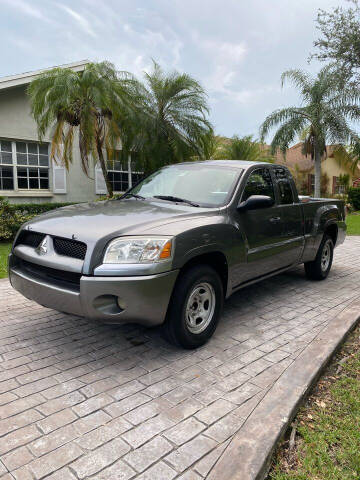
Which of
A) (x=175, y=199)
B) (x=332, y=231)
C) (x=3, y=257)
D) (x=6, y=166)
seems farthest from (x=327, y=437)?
(x=6, y=166)

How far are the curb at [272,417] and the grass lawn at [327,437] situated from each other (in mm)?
78

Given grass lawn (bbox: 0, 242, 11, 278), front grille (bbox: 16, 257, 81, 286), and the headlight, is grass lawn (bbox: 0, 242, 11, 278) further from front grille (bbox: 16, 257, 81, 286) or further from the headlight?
the headlight

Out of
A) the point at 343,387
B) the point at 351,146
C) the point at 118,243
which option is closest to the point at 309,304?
the point at 343,387

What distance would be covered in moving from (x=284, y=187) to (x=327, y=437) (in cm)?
337

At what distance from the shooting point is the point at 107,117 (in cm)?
1135

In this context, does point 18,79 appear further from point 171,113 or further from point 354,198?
point 354,198

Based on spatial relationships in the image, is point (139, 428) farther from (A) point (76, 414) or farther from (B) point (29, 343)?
(B) point (29, 343)

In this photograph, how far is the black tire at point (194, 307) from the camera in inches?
123

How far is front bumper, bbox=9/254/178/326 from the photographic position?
9.18 feet

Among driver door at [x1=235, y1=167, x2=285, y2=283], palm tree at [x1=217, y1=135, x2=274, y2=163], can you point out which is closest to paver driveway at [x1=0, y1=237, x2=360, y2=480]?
driver door at [x1=235, y1=167, x2=285, y2=283]

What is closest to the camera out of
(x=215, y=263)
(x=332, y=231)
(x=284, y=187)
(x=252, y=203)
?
(x=215, y=263)

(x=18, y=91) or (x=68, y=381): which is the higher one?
(x=18, y=91)

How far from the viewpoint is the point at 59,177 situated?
1316 centimetres

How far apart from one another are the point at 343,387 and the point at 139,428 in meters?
1.66
